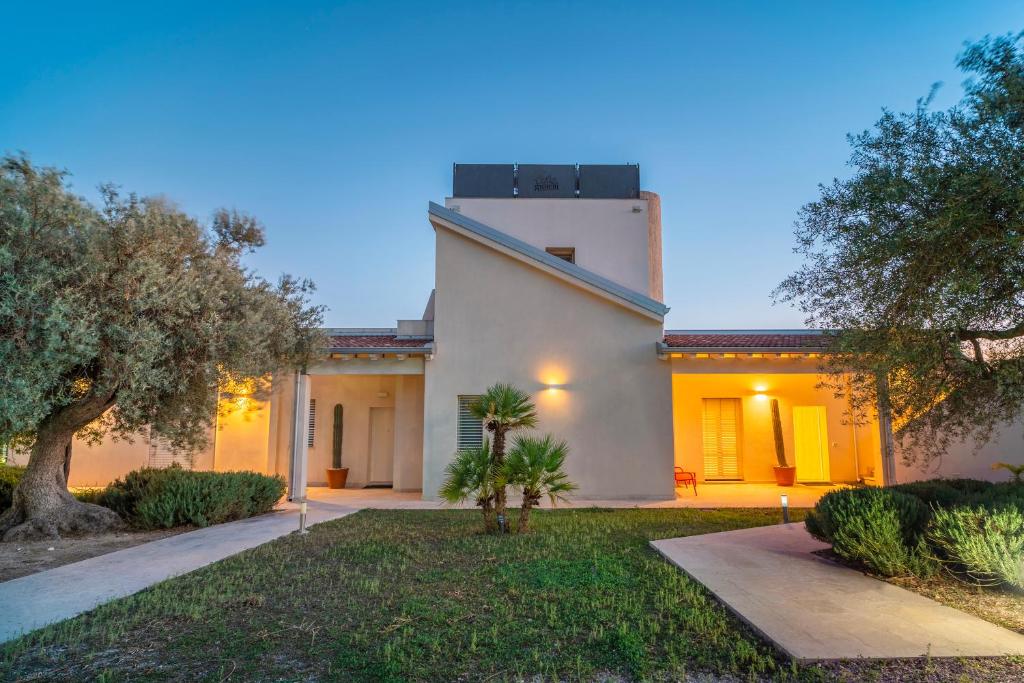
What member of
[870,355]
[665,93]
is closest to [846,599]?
[870,355]

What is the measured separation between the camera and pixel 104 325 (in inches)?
281

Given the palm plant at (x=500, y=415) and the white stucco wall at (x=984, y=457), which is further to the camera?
the white stucco wall at (x=984, y=457)

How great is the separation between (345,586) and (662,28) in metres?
11.7

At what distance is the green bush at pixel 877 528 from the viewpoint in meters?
6.13

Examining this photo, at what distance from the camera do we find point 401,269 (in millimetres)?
23609

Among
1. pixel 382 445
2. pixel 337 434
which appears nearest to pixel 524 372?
pixel 382 445

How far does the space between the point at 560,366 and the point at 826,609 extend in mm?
8651

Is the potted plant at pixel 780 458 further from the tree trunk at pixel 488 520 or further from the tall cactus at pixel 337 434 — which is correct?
the tall cactus at pixel 337 434

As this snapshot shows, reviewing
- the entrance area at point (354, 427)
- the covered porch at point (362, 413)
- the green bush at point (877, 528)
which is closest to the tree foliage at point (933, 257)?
the green bush at point (877, 528)

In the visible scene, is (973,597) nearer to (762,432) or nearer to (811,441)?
(762,432)

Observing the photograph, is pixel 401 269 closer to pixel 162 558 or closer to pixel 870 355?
pixel 162 558

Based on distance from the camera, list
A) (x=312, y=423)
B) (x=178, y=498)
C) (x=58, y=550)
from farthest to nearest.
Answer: (x=312, y=423), (x=178, y=498), (x=58, y=550)

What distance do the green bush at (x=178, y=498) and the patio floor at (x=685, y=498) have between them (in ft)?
8.82

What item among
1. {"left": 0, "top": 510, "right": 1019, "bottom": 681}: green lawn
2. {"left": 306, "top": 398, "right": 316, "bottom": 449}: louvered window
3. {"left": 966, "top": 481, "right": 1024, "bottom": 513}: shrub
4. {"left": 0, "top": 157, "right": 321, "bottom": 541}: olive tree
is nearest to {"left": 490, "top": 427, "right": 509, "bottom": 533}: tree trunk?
{"left": 0, "top": 510, "right": 1019, "bottom": 681}: green lawn
